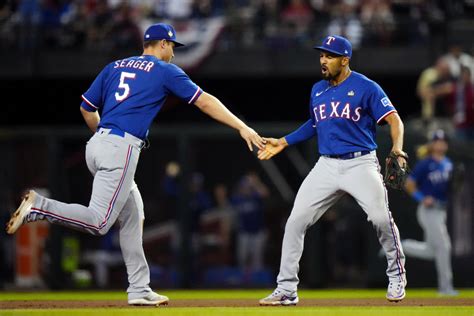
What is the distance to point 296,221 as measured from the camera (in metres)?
8.21

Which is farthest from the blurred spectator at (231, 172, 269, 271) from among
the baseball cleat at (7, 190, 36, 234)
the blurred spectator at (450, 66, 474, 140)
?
the baseball cleat at (7, 190, 36, 234)

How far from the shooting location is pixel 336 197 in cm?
832

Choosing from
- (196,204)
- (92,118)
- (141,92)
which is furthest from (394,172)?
(196,204)

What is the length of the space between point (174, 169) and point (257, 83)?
6.55 meters

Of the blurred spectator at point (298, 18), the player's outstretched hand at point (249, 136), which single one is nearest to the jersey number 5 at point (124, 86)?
the player's outstretched hand at point (249, 136)

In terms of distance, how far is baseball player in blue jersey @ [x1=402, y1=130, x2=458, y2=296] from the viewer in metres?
11.8

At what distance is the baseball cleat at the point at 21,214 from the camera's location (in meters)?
7.49

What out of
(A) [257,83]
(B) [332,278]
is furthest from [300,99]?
(B) [332,278]

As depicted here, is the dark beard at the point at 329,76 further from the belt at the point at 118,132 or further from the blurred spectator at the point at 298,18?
the blurred spectator at the point at 298,18

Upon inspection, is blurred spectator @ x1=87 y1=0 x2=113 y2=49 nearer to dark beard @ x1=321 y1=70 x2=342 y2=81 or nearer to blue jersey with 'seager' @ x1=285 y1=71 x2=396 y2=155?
dark beard @ x1=321 y1=70 x2=342 y2=81

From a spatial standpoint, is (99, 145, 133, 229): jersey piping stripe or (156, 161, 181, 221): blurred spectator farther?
(156, 161, 181, 221): blurred spectator

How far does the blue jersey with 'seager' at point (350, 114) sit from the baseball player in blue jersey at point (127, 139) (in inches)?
23.1

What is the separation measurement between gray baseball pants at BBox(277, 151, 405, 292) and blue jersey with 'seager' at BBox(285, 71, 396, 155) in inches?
4.5

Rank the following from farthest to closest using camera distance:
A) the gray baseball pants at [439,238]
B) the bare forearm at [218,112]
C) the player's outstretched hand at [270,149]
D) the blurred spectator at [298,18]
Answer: the blurred spectator at [298,18]
the gray baseball pants at [439,238]
the player's outstretched hand at [270,149]
the bare forearm at [218,112]
